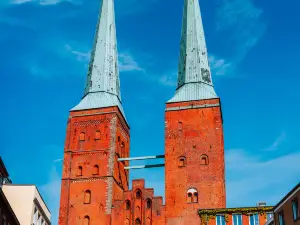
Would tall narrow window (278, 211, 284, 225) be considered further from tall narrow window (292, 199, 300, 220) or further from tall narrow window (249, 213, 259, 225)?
tall narrow window (249, 213, 259, 225)

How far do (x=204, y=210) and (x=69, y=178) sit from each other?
14.2 metres

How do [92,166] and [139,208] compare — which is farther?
[92,166]

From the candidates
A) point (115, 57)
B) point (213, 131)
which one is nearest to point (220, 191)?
point (213, 131)

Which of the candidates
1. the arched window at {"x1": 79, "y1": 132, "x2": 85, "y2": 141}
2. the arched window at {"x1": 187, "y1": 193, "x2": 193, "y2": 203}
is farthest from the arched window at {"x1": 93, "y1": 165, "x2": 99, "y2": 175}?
the arched window at {"x1": 187, "y1": 193, "x2": 193, "y2": 203}

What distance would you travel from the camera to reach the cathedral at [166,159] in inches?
1937

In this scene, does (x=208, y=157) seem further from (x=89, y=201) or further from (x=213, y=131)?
(x=89, y=201)

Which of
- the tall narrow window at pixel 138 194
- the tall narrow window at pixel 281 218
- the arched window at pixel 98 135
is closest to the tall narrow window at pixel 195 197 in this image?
the tall narrow window at pixel 138 194

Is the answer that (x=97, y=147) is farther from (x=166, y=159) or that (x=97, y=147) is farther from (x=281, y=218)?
(x=281, y=218)

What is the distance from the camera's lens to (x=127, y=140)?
6053cm

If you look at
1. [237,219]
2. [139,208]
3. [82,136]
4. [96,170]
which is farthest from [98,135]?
[237,219]

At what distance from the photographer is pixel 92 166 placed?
177 feet

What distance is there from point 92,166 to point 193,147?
33.3 feet

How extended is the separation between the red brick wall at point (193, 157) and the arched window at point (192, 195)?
280 mm

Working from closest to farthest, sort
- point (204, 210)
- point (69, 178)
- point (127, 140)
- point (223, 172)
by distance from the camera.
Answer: point (204, 210) < point (223, 172) < point (69, 178) < point (127, 140)
